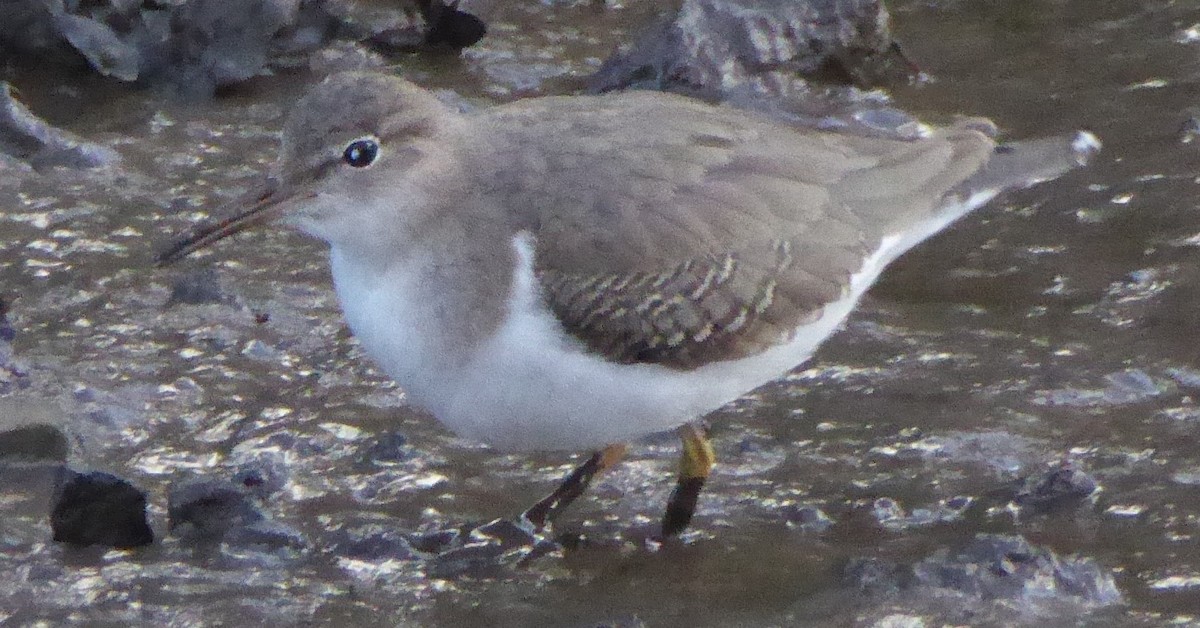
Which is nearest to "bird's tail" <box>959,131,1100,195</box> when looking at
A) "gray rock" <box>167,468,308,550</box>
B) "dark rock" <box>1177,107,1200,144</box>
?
"dark rock" <box>1177,107,1200,144</box>

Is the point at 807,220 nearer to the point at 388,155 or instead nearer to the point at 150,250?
the point at 388,155

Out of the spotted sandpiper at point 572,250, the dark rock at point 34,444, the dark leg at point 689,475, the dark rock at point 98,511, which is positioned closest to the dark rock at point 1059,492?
Answer: the spotted sandpiper at point 572,250

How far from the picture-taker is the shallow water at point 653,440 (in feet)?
18.4

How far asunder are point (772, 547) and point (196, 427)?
210cm

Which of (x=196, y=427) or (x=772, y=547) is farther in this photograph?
(x=196, y=427)

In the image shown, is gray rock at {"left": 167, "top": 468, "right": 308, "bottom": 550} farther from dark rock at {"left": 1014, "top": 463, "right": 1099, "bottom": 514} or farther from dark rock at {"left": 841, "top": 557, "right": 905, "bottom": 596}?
dark rock at {"left": 1014, "top": 463, "right": 1099, "bottom": 514}

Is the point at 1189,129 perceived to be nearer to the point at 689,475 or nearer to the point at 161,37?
the point at 689,475

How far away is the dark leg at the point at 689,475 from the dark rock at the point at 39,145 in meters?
3.40

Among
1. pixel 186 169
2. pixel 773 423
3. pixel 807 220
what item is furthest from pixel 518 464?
pixel 186 169

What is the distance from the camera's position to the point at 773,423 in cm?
677

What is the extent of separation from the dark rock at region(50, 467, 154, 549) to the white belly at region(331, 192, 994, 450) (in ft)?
2.87

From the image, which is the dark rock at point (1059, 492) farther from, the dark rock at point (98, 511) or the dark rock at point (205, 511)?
the dark rock at point (98, 511)

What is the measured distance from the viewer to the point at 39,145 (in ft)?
27.0

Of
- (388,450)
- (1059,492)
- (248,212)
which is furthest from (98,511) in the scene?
(1059,492)
